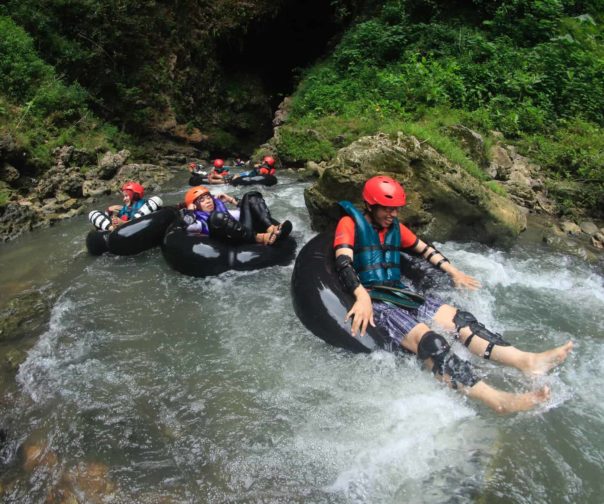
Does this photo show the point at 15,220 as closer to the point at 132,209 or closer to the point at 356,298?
the point at 132,209

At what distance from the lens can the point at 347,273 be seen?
376 centimetres

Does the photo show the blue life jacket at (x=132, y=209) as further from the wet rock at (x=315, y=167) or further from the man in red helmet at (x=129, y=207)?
the wet rock at (x=315, y=167)

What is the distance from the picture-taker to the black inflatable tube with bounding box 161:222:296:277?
5.43 m

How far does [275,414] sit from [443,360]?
1.35 m

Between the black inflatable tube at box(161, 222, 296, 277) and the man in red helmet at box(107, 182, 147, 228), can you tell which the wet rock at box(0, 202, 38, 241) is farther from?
the black inflatable tube at box(161, 222, 296, 277)

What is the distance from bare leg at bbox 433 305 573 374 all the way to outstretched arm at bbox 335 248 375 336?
2.36 feet

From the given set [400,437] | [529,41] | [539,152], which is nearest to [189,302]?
[400,437]

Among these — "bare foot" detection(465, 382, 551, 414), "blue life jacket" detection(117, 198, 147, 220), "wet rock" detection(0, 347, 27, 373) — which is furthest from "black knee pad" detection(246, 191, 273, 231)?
"bare foot" detection(465, 382, 551, 414)

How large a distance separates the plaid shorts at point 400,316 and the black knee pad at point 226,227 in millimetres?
2486

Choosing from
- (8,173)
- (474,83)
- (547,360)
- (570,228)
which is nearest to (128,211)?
(8,173)

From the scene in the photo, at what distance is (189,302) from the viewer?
489cm

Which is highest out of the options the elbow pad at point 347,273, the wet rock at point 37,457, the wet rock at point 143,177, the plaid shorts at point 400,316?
the elbow pad at point 347,273

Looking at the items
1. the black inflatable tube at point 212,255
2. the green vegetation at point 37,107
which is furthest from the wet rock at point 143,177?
the black inflatable tube at point 212,255

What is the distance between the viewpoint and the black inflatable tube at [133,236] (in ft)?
20.4
